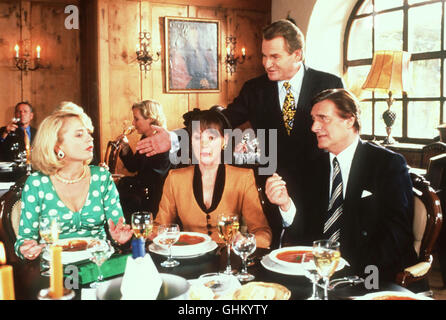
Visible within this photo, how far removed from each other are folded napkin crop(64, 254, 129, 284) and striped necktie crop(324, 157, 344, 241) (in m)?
1.00

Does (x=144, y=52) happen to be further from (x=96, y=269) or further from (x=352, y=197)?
(x=96, y=269)

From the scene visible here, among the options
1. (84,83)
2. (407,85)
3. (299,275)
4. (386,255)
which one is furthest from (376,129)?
(299,275)

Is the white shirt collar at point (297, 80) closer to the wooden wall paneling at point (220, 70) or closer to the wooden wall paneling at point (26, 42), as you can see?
the wooden wall paneling at point (220, 70)

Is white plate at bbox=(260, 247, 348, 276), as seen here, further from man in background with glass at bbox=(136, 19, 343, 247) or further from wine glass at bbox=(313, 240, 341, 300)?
man in background with glass at bbox=(136, 19, 343, 247)

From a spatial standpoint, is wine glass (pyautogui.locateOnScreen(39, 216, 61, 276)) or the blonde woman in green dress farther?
the blonde woman in green dress

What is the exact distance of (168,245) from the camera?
159 cm

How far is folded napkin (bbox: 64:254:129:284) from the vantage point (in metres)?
1.39

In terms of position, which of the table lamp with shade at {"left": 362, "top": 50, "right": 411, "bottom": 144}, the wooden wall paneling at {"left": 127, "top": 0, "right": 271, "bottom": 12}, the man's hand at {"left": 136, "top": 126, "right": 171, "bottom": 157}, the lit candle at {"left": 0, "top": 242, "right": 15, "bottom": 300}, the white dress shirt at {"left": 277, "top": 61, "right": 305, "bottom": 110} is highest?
the wooden wall paneling at {"left": 127, "top": 0, "right": 271, "bottom": 12}

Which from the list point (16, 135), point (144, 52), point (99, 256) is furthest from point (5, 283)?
point (144, 52)

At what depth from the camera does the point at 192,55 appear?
21.8 ft

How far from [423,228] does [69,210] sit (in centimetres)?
152

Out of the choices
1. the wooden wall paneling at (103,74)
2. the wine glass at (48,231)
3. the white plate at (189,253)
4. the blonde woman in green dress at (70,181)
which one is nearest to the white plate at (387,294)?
the white plate at (189,253)

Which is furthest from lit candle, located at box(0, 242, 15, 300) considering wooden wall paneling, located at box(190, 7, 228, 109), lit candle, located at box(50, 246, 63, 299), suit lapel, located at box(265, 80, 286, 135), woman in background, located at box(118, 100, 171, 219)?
wooden wall paneling, located at box(190, 7, 228, 109)

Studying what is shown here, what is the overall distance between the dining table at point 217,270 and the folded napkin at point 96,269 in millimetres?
26
